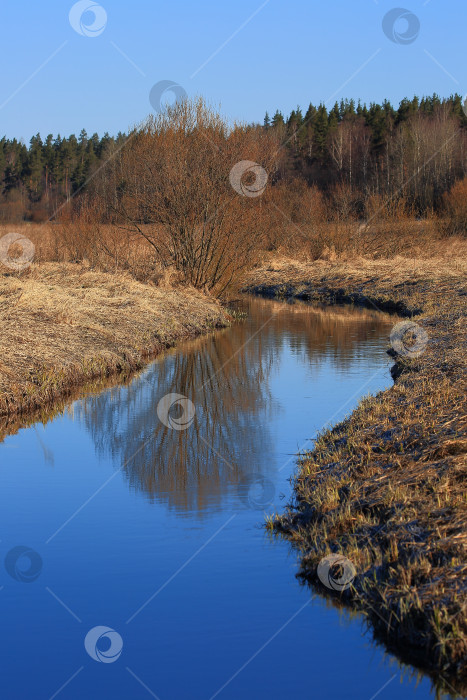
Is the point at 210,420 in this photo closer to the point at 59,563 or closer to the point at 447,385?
the point at 447,385

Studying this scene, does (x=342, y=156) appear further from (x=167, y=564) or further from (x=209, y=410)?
(x=167, y=564)

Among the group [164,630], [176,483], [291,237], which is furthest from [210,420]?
[291,237]

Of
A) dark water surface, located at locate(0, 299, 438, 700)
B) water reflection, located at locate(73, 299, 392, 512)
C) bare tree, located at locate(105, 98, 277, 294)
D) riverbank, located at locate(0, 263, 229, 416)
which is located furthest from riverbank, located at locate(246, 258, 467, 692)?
bare tree, located at locate(105, 98, 277, 294)

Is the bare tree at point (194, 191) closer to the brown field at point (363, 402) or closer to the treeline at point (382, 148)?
the brown field at point (363, 402)

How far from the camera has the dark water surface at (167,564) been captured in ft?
16.4

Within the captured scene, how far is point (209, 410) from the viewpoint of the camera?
39.5ft

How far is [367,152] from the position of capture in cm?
6681

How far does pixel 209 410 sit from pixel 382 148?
62.8 meters

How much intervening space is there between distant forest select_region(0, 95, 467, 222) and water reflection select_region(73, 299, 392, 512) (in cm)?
2573

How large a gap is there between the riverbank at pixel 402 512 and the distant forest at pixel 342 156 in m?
34.6

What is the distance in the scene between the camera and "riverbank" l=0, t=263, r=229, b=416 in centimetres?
1229

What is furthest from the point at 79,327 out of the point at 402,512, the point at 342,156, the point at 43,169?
the point at 43,169

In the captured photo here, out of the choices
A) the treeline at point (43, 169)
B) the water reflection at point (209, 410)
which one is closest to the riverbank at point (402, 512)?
the water reflection at point (209, 410)

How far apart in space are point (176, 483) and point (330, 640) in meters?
3.50
